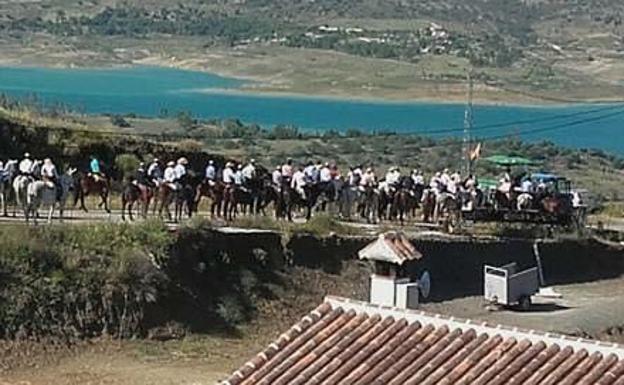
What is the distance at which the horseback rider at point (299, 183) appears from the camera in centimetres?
4128

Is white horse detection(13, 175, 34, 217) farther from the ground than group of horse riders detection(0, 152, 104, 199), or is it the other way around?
group of horse riders detection(0, 152, 104, 199)

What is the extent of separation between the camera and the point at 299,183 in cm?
4141

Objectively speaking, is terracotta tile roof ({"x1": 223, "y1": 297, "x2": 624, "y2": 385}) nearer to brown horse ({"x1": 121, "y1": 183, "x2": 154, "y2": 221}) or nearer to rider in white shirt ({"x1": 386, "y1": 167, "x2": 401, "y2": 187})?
brown horse ({"x1": 121, "y1": 183, "x2": 154, "y2": 221})

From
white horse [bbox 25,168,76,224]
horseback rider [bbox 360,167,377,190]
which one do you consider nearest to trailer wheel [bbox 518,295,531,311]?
horseback rider [bbox 360,167,377,190]

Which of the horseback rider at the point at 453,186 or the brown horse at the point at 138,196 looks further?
the horseback rider at the point at 453,186

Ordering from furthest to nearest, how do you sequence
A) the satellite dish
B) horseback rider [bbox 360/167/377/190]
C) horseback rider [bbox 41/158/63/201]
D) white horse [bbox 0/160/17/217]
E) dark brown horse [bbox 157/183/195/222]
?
horseback rider [bbox 360/167/377/190] < dark brown horse [bbox 157/183/195/222] < white horse [bbox 0/160/17/217] < horseback rider [bbox 41/158/63/201] < the satellite dish

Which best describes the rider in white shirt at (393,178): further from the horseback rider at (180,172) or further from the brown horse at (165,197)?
the brown horse at (165,197)

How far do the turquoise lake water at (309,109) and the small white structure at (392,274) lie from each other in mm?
104993

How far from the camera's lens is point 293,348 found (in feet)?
58.7

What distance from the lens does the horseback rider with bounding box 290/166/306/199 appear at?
41281 mm

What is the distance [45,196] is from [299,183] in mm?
7063

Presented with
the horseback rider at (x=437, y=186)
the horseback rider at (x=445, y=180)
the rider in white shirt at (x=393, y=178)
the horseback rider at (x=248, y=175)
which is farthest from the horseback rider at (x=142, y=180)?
the horseback rider at (x=445, y=180)

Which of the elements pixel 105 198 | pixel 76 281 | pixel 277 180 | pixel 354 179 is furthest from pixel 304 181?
pixel 76 281

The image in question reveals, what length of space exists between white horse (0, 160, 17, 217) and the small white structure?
2030cm
